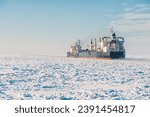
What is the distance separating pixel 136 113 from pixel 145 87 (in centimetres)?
284

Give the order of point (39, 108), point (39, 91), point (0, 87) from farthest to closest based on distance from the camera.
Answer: point (0, 87) < point (39, 91) < point (39, 108)

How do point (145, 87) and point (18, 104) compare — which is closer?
point (18, 104)

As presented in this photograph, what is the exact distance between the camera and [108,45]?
111 feet

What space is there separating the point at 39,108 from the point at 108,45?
27891 millimetres

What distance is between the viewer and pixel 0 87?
345 inches

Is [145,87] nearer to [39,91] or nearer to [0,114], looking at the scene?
[39,91]

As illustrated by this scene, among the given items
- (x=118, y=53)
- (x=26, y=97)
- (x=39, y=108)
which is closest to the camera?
(x=39, y=108)

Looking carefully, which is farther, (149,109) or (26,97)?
(26,97)

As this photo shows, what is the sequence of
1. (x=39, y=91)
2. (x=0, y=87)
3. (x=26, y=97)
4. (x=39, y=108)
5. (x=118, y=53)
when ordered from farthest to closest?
1. (x=118, y=53)
2. (x=0, y=87)
3. (x=39, y=91)
4. (x=26, y=97)
5. (x=39, y=108)

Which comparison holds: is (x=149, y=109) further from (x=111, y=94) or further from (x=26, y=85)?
(x=26, y=85)

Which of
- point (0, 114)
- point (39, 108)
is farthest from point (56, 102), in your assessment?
point (0, 114)

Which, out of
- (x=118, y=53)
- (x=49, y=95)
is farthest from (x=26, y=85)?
(x=118, y=53)

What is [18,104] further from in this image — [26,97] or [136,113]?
[136,113]

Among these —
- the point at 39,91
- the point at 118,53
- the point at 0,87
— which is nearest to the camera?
the point at 39,91
